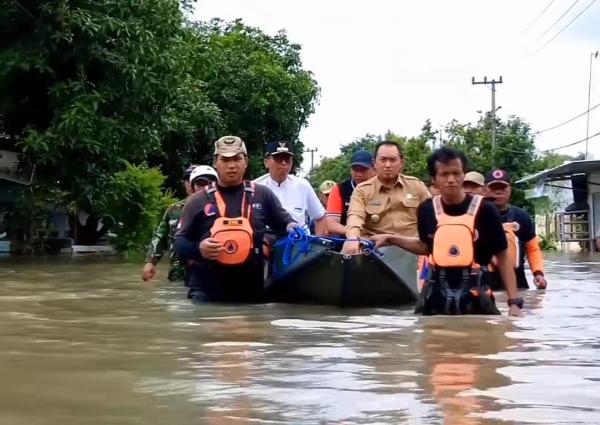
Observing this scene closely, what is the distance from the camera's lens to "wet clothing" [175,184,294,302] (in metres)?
8.34

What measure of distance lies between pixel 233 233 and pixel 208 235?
210mm

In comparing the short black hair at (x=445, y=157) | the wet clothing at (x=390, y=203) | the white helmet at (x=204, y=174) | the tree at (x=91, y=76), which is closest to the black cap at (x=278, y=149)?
the white helmet at (x=204, y=174)

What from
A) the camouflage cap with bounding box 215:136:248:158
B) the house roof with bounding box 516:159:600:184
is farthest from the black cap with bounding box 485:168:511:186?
the house roof with bounding box 516:159:600:184

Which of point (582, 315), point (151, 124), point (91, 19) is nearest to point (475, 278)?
Answer: point (582, 315)

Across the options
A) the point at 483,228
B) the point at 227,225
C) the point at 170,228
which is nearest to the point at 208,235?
the point at 227,225

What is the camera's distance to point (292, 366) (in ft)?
17.4

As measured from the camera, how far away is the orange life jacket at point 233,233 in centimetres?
821

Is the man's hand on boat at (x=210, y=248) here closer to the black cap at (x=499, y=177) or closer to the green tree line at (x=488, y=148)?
the black cap at (x=499, y=177)

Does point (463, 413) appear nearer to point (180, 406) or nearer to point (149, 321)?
point (180, 406)

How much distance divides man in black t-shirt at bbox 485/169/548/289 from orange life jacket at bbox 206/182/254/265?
7.84 ft

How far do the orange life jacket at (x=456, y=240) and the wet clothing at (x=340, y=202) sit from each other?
302cm

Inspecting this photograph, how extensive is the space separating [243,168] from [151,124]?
11.7 metres

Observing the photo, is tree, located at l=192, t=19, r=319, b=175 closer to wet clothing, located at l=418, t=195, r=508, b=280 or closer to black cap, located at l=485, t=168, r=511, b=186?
black cap, located at l=485, t=168, r=511, b=186

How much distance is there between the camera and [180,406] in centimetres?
414
